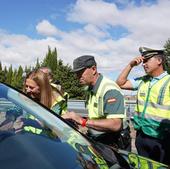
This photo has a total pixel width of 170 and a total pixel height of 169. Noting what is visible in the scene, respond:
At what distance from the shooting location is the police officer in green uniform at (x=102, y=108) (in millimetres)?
4258

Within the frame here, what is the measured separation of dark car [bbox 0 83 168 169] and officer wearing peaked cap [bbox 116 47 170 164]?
147cm

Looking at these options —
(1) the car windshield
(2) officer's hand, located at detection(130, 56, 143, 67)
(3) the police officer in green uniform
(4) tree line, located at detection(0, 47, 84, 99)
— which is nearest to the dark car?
(1) the car windshield

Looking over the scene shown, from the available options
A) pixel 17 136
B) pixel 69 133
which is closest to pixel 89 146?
pixel 69 133

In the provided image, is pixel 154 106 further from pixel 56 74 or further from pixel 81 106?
pixel 56 74

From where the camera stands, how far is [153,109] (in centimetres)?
470

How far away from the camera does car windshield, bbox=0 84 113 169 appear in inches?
114

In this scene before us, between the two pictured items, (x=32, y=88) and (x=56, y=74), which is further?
(x=56, y=74)

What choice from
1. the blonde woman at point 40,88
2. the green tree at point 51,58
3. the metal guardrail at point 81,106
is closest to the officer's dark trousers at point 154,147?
A: the blonde woman at point 40,88

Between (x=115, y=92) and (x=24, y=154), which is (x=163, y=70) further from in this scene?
(x=24, y=154)

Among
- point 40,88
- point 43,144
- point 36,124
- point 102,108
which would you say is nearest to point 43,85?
point 40,88

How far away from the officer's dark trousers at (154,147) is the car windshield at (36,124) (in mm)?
1539

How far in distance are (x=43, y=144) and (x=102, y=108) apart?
1561mm

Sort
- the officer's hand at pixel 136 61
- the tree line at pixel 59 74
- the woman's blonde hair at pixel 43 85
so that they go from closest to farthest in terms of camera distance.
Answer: the woman's blonde hair at pixel 43 85, the officer's hand at pixel 136 61, the tree line at pixel 59 74

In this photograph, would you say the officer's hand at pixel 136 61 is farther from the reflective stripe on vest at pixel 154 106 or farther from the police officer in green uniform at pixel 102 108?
the police officer in green uniform at pixel 102 108
